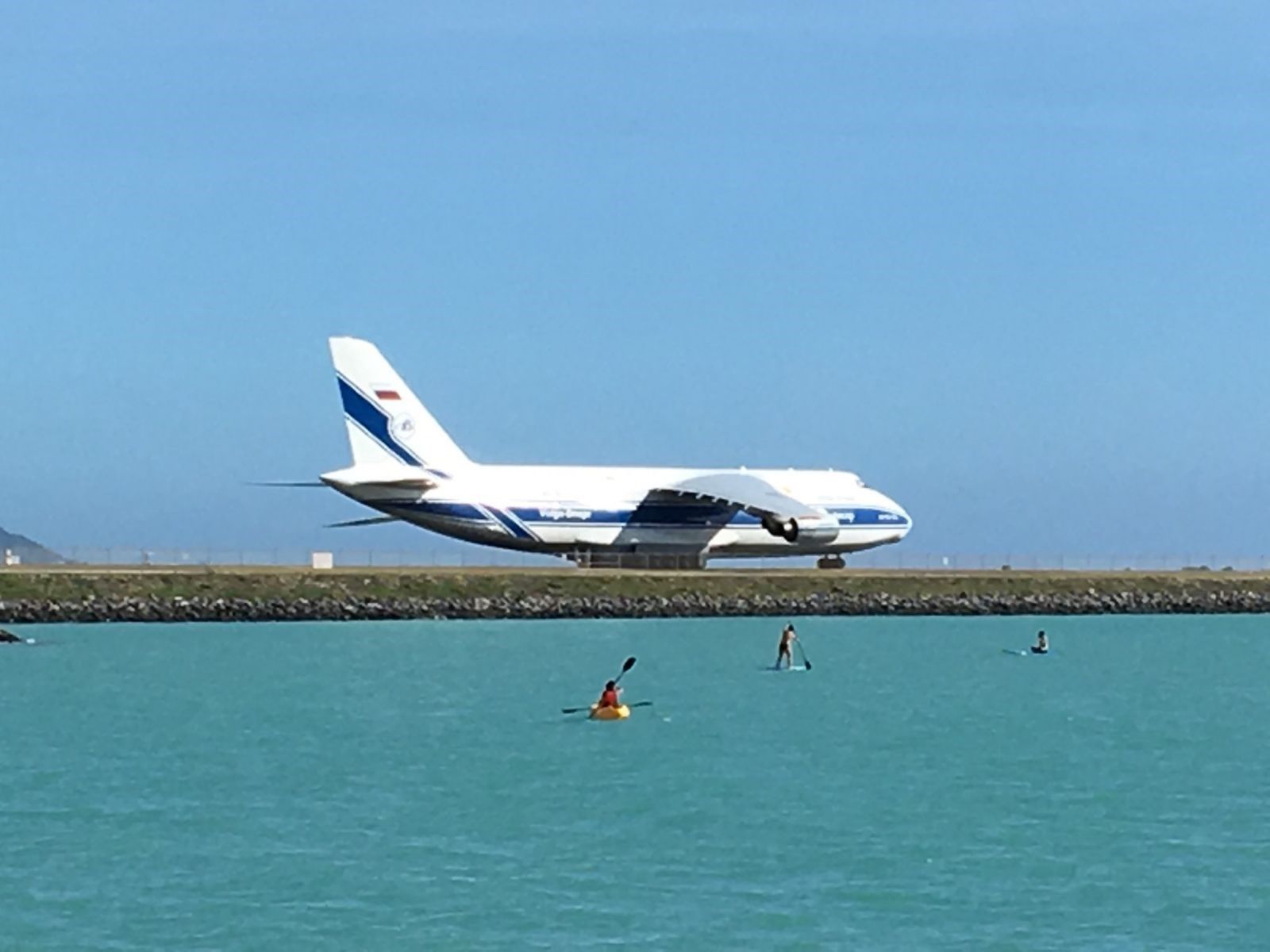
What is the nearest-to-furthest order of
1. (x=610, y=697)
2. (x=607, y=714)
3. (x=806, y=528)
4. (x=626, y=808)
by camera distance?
(x=626, y=808) → (x=610, y=697) → (x=607, y=714) → (x=806, y=528)

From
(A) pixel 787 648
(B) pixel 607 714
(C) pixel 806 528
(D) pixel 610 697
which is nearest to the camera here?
(D) pixel 610 697

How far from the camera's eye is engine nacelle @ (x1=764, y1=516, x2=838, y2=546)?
298 ft

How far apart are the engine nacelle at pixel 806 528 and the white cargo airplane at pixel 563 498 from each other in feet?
0.21

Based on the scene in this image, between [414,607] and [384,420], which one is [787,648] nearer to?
[414,607]

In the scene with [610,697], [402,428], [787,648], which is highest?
[402,428]

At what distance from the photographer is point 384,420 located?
8750 centimetres

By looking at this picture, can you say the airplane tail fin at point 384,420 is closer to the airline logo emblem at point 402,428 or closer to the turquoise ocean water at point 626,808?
the airline logo emblem at point 402,428

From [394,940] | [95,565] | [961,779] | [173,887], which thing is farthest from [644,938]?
[95,565]

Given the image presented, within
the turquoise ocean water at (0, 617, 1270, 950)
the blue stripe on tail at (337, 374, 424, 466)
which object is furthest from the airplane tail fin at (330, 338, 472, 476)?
the turquoise ocean water at (0, 617, 1270, 950)

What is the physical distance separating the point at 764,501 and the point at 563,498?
8.25 m

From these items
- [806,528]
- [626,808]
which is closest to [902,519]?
[806,528]

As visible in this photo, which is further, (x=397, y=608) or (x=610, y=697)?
(x=397, y=608)

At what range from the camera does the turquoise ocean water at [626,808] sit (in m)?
28.6

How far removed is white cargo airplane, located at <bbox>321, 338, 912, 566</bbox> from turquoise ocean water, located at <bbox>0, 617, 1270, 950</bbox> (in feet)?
55.1
